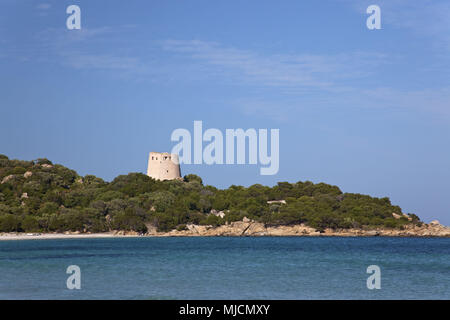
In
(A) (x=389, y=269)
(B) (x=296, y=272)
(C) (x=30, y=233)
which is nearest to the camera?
(B) (x=296, y=272)

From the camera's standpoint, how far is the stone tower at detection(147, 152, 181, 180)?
107 meters

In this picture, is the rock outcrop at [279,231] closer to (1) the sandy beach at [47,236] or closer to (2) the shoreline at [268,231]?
(2) the shoreline at [268,231]

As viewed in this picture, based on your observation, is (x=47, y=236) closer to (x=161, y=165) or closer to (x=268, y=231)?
(x=268, y=231)

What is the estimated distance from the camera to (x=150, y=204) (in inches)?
3533

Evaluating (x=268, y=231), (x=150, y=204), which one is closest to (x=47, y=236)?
(x=150, y=204)

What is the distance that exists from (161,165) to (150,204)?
61.6 ft

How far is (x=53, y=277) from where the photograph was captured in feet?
96.0

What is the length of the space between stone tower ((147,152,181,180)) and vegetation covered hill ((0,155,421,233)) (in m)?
5.95

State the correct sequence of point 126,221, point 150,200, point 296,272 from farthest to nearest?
point 150,200 → point 126,221 → point 296,272

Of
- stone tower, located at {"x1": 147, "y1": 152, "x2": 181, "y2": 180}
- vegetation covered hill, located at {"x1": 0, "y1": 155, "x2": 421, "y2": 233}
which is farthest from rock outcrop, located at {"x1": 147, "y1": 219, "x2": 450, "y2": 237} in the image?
stone tower, located at {"x1": 147, "y1": 152, "x2": 181, "y2": 180}
